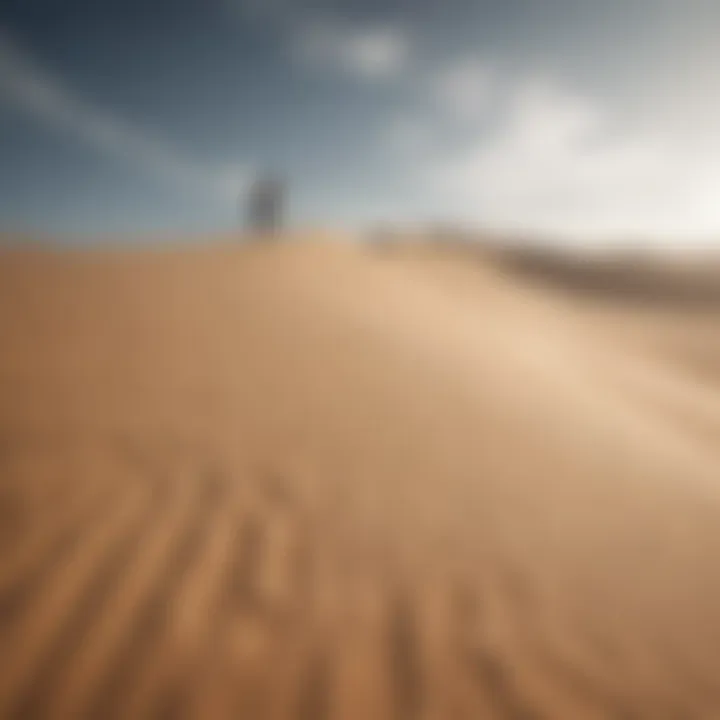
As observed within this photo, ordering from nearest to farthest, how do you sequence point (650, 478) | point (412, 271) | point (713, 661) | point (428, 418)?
point (713, 661) → point (650, 478) → point (428, 418) → point (412, 271)

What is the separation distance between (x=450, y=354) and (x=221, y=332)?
314cm

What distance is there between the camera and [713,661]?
7.33 feet

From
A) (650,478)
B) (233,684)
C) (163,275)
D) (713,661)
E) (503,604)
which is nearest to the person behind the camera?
A: (233,684)

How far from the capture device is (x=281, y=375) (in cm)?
465

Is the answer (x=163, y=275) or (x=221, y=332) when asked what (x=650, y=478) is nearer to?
(x=221, y=332)

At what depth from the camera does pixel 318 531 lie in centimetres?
271

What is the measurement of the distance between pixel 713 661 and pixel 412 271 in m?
13.5

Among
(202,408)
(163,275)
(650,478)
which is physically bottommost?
(650,478)

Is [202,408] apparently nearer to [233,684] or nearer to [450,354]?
[233,684]

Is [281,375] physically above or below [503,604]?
above

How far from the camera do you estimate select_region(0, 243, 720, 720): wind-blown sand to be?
1.91 meters

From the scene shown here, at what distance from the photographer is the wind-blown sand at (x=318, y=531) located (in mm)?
Answer: 1914

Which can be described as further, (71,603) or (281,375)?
(281,375)

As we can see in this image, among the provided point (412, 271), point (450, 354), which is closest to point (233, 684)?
point (450, 354)
